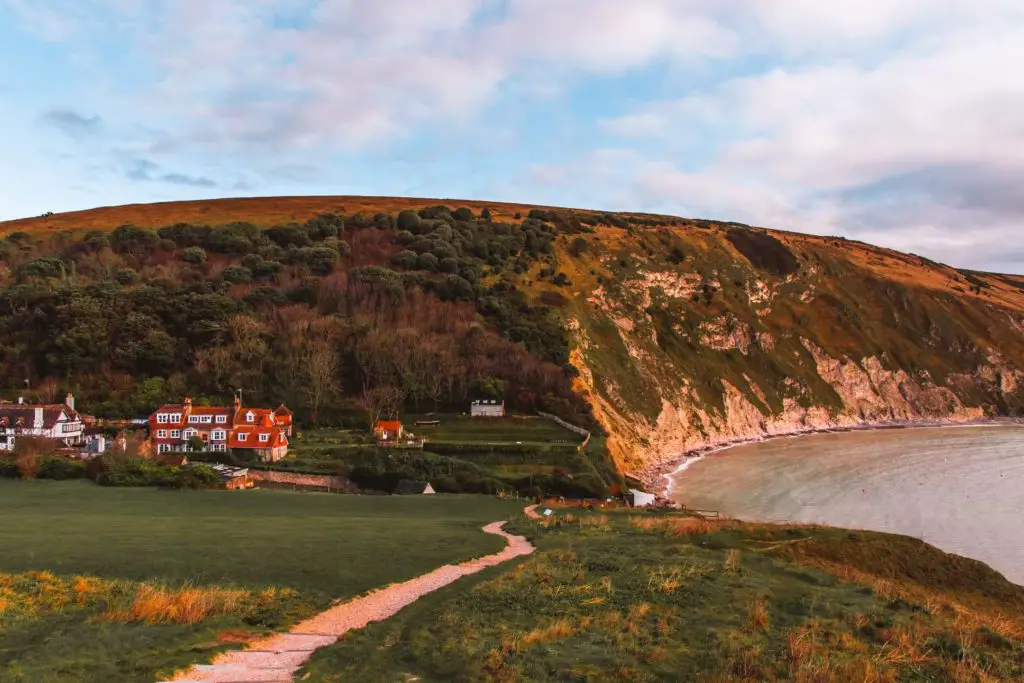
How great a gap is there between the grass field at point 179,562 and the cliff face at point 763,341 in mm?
38409

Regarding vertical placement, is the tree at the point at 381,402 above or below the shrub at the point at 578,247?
below

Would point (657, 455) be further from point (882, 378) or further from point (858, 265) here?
point (858, 265)

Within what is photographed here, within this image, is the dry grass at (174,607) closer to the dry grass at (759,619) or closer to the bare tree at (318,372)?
the dry grass at (759,619)

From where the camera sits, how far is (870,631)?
14.7 m

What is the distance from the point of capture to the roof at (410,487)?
4478cm

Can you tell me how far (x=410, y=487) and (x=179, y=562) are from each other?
25757 millimetres

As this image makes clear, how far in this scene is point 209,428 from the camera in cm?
5356

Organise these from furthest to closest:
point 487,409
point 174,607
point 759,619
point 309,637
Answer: point 487,409
point 759,619
point 174,607
point 309,637

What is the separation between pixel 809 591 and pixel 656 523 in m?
11.2

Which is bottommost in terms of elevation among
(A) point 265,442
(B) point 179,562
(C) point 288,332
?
(B) point 179,562

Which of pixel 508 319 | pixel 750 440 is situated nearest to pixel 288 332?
pixel 508 319

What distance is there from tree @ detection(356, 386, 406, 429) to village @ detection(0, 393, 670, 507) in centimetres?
138

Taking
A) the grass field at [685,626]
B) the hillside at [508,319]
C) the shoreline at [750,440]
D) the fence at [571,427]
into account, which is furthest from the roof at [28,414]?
the shoreline at [750,440]

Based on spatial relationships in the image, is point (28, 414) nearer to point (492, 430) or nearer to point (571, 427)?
point (492, 430)
